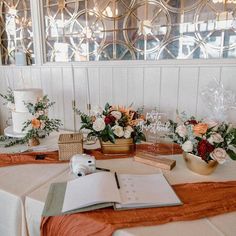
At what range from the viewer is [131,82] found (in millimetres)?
1599

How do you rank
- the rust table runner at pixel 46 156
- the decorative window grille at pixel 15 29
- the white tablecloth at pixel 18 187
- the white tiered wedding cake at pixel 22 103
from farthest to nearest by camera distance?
the decorative window grille at pixel 15 29
the white tiered wedding cake at pixel 22 103
the rust table runner at pixel 46 156
the white tablecloth at pixel 18 187

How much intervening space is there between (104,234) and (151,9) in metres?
1.29

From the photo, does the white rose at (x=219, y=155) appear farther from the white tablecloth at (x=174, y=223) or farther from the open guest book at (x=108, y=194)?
the open guest book at (x=108, y=194)

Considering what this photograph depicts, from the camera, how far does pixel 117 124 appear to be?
1.21 metres

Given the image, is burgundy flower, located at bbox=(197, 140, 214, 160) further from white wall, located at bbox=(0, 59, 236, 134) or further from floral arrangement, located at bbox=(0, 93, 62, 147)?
floral arrangement, located at bbox=(0, 93, 62, 147)

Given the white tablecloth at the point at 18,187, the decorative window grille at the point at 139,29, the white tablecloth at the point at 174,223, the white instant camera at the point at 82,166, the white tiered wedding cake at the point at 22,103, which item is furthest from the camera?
the white tiered wedding cake at the point at 22,103

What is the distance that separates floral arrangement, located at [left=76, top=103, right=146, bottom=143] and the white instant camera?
8.3 inches

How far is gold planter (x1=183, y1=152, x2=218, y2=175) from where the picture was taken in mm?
999

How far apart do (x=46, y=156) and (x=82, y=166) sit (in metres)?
0.32

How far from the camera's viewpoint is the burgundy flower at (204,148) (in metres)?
0.95

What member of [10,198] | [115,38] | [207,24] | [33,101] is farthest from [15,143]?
[207,24]

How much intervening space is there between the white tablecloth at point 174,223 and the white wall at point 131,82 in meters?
0.43

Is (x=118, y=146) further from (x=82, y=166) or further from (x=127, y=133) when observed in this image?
(x=82, y=166)

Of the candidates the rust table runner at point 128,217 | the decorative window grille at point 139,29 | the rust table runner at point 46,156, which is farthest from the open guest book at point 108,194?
the decorative window grille at point 139,29
